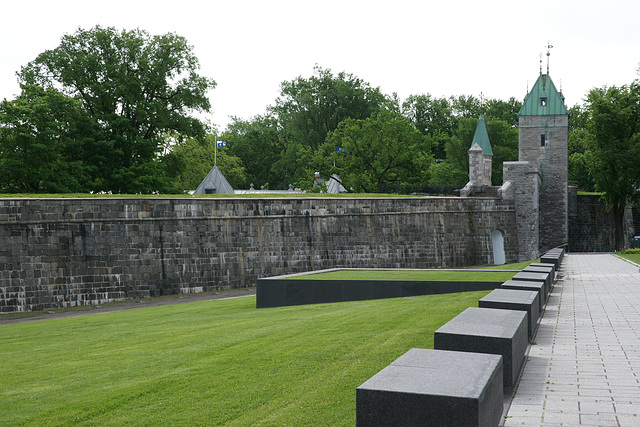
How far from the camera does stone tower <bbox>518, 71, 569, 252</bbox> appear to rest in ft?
120

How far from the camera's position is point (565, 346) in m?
6.91

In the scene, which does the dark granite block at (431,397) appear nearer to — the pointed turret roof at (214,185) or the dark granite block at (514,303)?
the dark granite block at (514,303)

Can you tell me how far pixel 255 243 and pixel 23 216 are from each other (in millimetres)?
7953

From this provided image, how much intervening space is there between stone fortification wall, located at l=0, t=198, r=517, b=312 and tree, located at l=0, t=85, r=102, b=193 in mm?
12593

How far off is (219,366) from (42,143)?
1071 inches

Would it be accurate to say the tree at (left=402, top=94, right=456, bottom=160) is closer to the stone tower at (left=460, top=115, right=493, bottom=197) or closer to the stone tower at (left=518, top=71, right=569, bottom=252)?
the stone tower at (left=460, top=115, right=493, bottom=197)

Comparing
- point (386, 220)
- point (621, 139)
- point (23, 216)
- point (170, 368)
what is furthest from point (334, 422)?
point (621, 139)

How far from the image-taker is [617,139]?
118 ft

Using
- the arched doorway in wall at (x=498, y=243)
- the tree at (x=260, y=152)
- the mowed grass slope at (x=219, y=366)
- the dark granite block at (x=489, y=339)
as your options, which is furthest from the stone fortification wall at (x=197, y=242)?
the tree at (x=260, y=152)

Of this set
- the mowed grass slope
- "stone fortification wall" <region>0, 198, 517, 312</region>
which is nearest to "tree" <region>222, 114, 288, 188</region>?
"stone fortification wall" <region>0, 198, 517, 312</region>

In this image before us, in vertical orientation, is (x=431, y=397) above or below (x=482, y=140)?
below

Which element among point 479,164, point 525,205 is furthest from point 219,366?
point 479,164

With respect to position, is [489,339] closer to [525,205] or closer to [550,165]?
[525,205]

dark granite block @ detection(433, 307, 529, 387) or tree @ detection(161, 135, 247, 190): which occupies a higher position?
tree @ detection(161, 135, 247, 190)
